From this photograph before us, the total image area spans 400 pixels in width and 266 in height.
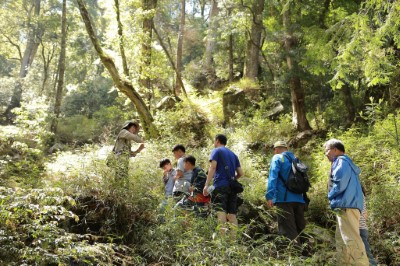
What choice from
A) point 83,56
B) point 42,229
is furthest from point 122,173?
point 83,56

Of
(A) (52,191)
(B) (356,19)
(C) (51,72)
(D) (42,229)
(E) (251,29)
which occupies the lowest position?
(D) (42,229)

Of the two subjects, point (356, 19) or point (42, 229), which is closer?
point (42, 229)

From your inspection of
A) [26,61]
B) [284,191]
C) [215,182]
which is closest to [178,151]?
[215,182]

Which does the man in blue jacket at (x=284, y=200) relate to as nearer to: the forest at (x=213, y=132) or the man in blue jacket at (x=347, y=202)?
the forest at (x=213, y=132)

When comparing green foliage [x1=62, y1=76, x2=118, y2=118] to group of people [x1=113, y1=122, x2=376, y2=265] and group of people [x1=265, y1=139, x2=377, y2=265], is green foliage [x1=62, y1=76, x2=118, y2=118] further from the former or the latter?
group of people [x1=265, y1=139, x2=377, y2=265]

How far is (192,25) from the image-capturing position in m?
27.8

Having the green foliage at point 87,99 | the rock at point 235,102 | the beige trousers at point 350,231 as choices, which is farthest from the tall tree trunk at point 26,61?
the beige trousers at point 350,231

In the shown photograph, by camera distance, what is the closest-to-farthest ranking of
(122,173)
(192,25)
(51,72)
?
(122,173), (192,25), (51,72)

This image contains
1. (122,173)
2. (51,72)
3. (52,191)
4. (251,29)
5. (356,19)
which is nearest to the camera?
(52,191)

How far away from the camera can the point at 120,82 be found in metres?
10.9

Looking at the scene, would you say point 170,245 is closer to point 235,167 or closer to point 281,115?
point 235,167

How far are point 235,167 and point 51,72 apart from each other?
32.5 meters

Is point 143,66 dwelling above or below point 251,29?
below

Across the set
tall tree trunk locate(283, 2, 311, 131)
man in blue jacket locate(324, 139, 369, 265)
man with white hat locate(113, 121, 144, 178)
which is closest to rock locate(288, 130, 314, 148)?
tall tree trunk locate(283, 2, 311, 131)
